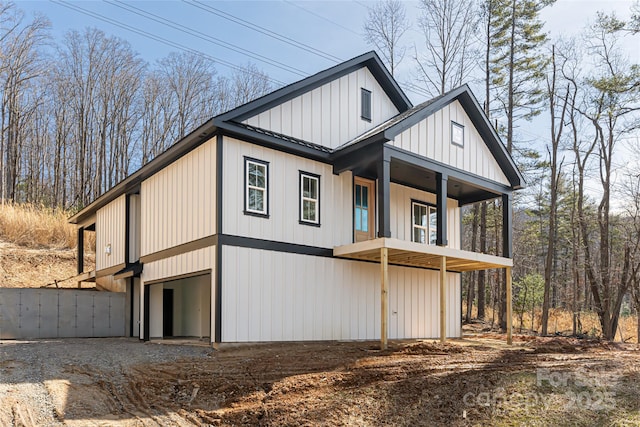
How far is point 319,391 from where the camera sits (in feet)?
24.0

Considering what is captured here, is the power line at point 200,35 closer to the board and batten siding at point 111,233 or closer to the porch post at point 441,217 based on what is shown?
the board and batten siding at point 111,233

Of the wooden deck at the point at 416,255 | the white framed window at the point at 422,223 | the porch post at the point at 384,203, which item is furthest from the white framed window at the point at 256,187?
the white framed window at the point at 422,223

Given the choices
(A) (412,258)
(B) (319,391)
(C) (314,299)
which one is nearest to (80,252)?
(C) (314,299)

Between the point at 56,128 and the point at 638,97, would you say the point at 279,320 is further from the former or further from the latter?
the point at 56,128

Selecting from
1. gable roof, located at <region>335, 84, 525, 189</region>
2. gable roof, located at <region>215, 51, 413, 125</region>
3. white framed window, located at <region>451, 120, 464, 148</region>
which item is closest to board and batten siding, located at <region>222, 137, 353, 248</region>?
gable roof, located at <region>215, 51, 413, 125</region>

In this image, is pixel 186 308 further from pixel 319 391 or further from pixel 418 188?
pixel 319 391

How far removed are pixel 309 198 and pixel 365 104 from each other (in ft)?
12.7

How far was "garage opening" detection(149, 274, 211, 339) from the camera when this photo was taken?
675 inches

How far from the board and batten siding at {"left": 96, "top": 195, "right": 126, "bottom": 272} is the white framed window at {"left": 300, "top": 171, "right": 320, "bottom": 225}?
7.51 m

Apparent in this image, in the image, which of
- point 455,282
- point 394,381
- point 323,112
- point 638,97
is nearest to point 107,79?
point 323,112

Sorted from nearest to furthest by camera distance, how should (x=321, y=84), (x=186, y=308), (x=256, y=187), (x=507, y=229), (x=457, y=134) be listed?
(x=256, y=187) → (x=321, y=84) → (x=457, y=134) → (x=507, y=229) → (x=186, y=308)

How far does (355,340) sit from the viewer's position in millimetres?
14016

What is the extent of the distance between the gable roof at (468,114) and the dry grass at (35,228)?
1752cm

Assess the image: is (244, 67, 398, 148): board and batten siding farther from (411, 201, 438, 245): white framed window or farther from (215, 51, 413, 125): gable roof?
(411, 201, 438, 245): white framed window
